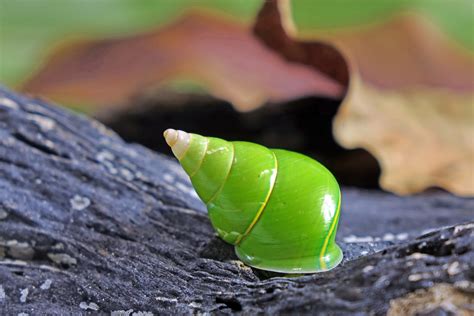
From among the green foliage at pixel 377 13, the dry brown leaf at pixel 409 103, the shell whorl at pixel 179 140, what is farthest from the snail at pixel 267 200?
the green foliage at pixel 377 13

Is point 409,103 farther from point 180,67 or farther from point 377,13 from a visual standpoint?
point 180,67

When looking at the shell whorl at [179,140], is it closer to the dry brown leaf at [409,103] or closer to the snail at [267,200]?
the snail at [267,200]

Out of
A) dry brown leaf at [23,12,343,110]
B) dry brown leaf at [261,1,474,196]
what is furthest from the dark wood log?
dry brown leaf at [23,12,343,110]

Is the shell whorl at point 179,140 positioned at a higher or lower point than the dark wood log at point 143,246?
higher

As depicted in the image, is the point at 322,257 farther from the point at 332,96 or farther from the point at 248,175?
the point at 332,96

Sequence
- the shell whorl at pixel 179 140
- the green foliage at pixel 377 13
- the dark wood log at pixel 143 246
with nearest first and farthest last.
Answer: the dark wood log at pixel 143 246
the shell whorl at pixel 179 140
the green foliage at pixel 377 13

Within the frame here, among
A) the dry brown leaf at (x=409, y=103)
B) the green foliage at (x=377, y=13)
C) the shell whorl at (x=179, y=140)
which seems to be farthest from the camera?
the green foliage at (x=377, y=13)
